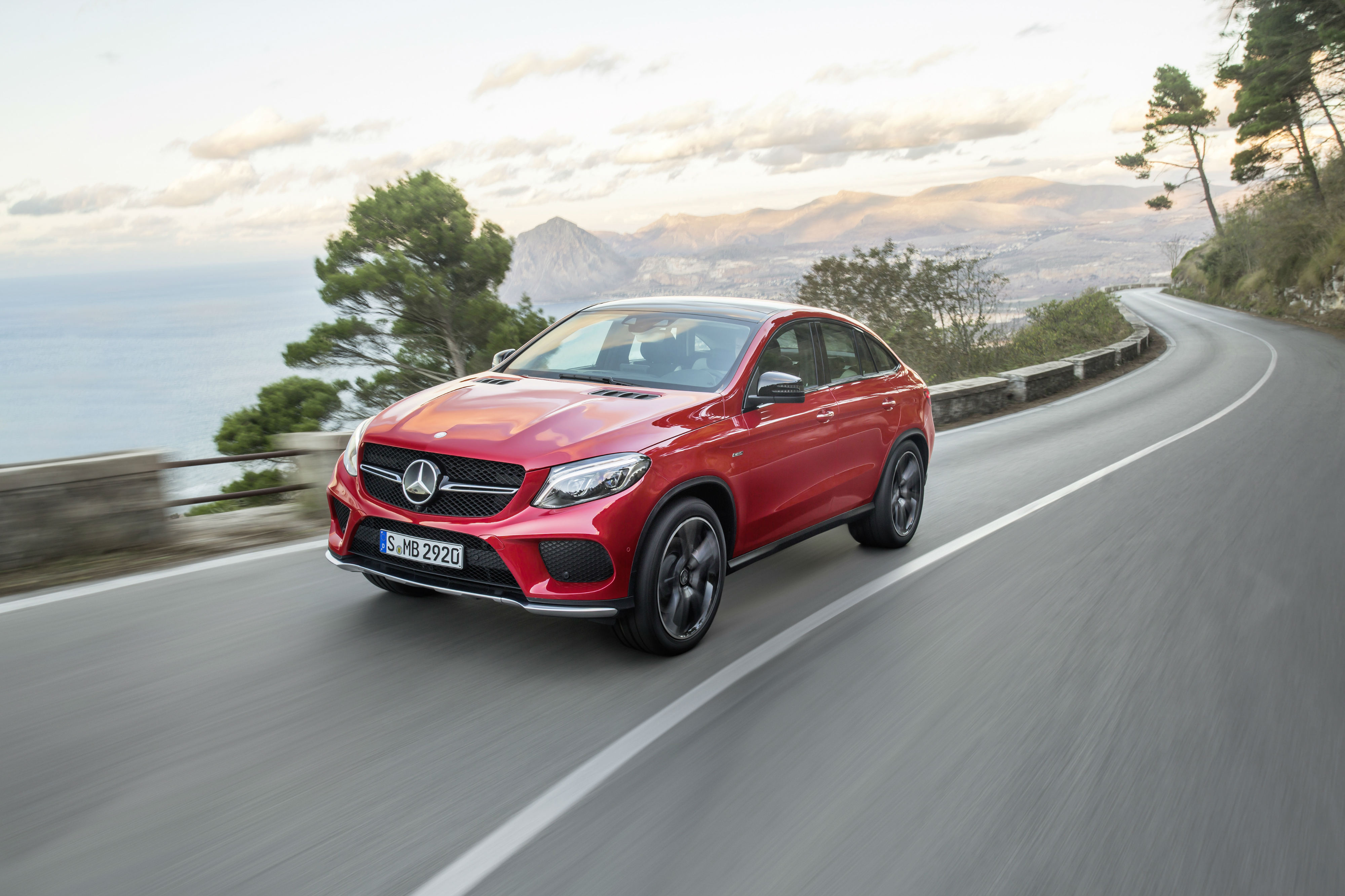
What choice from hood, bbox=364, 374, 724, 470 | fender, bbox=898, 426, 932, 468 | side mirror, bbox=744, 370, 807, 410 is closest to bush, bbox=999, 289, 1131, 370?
fender, bbox=898, 426, 932, 468

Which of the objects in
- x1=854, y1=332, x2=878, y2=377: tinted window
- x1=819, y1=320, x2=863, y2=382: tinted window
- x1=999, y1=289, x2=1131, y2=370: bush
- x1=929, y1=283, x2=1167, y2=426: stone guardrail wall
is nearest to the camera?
x1=819, y1=320, x2=863, y2=382: tinted window

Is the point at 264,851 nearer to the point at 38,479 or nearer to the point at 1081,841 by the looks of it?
the point at 1081,841

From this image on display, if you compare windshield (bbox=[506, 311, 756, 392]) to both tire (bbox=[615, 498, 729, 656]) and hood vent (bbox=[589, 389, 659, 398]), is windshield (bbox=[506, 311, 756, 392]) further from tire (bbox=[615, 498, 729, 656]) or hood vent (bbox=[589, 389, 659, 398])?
tire (bbox=[615, 498, 729, 656])

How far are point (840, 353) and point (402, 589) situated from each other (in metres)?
3.07

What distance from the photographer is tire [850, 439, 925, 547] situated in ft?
21.5

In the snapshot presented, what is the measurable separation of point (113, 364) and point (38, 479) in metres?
207

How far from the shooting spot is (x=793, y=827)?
3086mm

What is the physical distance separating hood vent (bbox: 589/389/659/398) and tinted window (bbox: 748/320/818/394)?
0.64 m

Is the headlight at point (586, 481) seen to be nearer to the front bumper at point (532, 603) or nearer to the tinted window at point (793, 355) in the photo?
the front bumper at point (532, 603)

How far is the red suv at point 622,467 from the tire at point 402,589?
0.01m

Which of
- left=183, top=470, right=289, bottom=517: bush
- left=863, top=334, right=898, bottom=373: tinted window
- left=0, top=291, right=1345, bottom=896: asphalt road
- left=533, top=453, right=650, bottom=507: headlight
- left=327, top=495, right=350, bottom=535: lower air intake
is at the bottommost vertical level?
left=0, top=291, right=1345, bottom=896: asphalt road

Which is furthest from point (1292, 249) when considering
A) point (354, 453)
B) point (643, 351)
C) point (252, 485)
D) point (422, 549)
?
Result: point (422, 549)

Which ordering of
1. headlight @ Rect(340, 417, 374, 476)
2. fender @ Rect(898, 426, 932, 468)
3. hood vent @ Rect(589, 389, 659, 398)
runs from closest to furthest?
headlight @ Rect(340, 417, 374, 476) < hood vent @ Rect(589, 389, 659, 398) < fender @ Rect(898, 426, 932, 468)

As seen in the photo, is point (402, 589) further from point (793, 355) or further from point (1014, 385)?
point (1014, 385)
